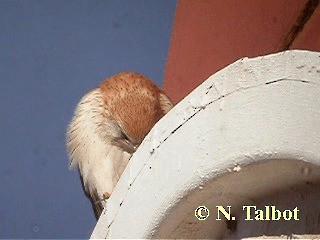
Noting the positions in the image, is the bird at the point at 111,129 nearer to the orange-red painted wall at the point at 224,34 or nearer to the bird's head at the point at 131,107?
the bird's head at the point at 131,107

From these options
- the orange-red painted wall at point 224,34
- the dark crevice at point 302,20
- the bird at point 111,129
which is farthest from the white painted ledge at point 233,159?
the bird at point 111,129

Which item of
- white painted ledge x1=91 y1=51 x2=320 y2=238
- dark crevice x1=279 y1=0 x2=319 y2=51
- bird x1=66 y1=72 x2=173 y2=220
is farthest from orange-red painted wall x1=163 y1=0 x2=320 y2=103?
white painted ledge x1=91 y1=51 x2=320 y2=238

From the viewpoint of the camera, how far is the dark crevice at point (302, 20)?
4.00ft

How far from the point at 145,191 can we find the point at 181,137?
0.26ft

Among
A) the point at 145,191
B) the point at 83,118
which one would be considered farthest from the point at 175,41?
the point at 145,191

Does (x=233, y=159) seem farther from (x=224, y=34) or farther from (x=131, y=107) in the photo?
(x=131, y=107)

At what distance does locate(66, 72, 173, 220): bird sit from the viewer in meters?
1.60

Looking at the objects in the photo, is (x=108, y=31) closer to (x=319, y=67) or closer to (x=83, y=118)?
(x=83, y=118)

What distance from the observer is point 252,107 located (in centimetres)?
70

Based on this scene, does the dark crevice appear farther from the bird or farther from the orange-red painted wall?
the bird

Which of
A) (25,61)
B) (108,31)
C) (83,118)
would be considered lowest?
(83,118)

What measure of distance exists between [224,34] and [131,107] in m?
0.29

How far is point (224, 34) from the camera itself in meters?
1.50

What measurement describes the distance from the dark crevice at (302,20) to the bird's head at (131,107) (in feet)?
1.47
